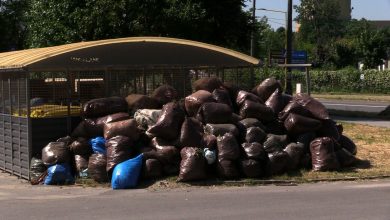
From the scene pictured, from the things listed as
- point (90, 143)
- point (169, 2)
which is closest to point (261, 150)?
point (90, 143)

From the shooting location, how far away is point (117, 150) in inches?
449

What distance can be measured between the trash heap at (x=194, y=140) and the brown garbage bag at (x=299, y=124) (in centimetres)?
2

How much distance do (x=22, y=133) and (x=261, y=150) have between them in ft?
15.4

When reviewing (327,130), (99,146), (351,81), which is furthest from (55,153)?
(351,81)

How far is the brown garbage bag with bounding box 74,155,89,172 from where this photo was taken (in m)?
11.8

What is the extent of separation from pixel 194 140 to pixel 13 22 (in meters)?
41.9

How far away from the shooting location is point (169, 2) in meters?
23.2

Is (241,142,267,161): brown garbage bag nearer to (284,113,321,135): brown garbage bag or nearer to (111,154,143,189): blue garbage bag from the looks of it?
(284,113,321,135): brown garbage bag

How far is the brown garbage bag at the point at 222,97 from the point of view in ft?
41.3

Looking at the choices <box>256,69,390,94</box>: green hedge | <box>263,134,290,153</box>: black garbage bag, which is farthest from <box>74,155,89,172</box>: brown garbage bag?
<box>256,69,390,94</box>: green hedge

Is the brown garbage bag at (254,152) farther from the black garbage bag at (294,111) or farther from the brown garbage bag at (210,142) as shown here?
the black garbage bag at (294,111)

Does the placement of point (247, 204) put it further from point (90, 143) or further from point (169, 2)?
point (169, 2)

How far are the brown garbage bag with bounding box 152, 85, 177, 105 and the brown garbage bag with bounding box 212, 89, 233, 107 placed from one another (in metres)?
0.89

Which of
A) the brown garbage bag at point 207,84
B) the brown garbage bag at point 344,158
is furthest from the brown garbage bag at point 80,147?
the brown garbage bag at point 344,158
